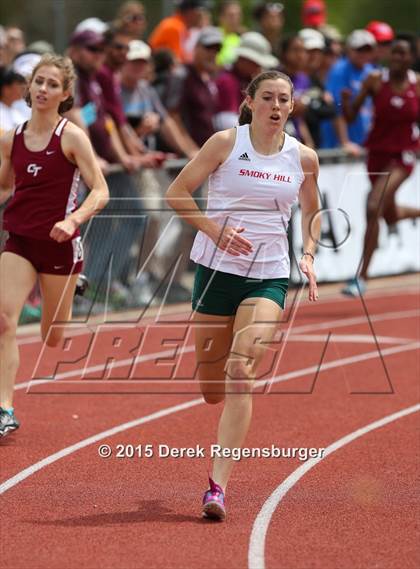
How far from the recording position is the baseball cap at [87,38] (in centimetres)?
1256

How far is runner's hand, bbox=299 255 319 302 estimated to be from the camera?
6680mm

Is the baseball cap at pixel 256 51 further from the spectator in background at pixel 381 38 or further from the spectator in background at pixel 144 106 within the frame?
the spectator in background at pixel 381 38

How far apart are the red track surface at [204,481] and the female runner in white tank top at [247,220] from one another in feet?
2.49

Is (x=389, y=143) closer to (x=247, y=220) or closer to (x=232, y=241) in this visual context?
(x=247, y=220)

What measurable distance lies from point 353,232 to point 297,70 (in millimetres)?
2013

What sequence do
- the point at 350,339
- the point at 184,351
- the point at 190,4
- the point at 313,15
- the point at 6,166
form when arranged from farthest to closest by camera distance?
the point at 313,15 < the point at 190,4 < the point at 350,339 < the point at 184,351 < the point at 6,166

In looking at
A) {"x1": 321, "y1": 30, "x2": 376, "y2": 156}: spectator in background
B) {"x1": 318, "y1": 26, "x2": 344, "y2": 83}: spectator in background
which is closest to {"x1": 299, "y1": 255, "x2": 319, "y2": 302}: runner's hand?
{"x1": 321, "y1": 30, "x2": 376, "y2": 156}: spectator in background

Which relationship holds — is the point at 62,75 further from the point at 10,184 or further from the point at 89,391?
the point at 89,391

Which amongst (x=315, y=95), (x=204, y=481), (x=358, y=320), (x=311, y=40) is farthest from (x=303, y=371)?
(x=311, y=40)

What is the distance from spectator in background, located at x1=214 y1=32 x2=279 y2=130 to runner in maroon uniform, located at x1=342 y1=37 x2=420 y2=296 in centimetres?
103

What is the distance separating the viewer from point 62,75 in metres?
8.10

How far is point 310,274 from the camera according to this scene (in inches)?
265

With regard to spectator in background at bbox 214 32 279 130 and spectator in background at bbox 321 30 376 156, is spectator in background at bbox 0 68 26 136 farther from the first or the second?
spectator in background at bbox 321 30 376 156

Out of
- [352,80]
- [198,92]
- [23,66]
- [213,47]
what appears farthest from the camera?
[352,80]
